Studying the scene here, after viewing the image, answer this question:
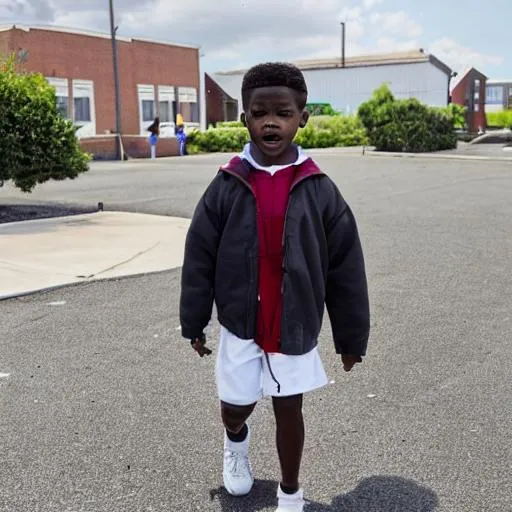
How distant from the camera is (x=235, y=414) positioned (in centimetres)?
296

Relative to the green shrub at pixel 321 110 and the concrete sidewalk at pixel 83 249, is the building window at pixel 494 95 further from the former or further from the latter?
the concrete sidewalk at pixel 83 249

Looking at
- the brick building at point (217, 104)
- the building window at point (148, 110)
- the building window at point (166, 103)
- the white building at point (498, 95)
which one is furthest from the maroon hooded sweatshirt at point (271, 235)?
the white building at point (498, 95)

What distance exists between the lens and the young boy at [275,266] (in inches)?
109

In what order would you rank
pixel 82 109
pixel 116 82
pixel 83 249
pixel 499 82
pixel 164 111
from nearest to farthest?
pixel 83 249, pixel 116 82, pixel 82 109, pixel 164 111, pixel 499 82

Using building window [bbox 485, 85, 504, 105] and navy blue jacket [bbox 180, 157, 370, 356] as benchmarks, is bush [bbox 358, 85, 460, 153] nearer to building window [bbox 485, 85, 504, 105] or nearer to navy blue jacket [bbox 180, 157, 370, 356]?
navy blue jacket [bbox 180, 157, 370, 356]

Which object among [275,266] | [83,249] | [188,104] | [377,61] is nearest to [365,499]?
[275,266]

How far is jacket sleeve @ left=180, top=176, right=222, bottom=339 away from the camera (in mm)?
2848

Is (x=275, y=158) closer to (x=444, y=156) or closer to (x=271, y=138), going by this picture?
(x=271, y=138)

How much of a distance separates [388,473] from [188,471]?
872 millimetres

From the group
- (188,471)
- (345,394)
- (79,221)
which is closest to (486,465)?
(345,394)

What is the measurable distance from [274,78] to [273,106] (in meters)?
0.10

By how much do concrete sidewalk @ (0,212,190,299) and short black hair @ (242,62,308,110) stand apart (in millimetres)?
4278

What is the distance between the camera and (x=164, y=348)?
202 inches

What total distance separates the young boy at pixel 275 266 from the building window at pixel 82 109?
30196mm
